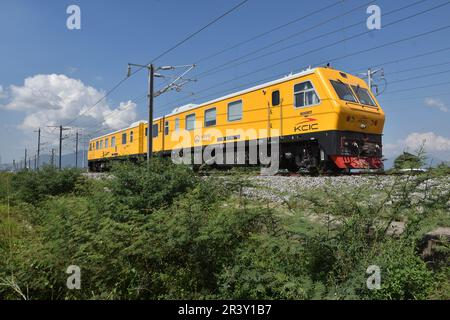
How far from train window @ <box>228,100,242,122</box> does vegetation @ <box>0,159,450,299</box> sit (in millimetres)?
9038

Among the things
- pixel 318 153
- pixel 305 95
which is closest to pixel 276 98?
pixel 305 95

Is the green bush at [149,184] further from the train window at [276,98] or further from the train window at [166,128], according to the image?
the train window at [166,128]

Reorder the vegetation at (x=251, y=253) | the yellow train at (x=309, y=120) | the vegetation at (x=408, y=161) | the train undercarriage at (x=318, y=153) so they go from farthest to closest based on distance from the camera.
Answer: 1. the yellow train at (x=309, y=120)
2. the train undercarriage at (x=318, y=153)
3. the vegetation at (x=408, y=161)
4. the vegetation at (x=251, y=253)

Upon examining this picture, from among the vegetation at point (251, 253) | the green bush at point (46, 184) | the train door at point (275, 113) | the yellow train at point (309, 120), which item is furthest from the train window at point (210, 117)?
the vegetation at point (251, 253)

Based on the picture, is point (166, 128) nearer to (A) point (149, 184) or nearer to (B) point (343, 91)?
(B) point (343, 91)

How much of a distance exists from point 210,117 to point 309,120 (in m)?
5.01

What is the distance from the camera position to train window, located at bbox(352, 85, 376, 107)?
11562mm

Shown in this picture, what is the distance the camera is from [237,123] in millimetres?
13125

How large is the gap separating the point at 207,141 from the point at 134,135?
9.55m

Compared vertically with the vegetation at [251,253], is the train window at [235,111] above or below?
above

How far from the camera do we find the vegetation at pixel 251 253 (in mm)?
3176
